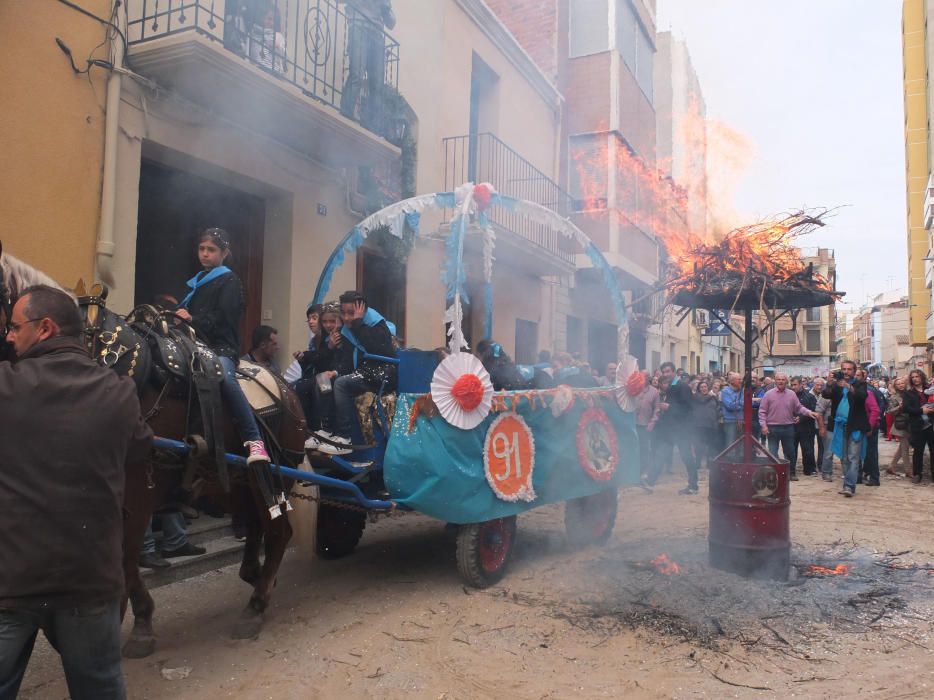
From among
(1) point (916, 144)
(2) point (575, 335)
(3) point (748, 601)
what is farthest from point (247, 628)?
(1) point (916, 144)

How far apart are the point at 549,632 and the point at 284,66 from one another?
6236 millimetres

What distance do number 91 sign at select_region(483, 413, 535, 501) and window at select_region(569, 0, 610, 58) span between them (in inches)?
498

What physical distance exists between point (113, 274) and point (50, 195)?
829 mm

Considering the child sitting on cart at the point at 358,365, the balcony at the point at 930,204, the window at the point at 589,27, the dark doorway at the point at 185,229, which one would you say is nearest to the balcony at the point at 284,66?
the dark doorway at the point at 185,229

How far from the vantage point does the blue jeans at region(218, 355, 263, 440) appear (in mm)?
4121

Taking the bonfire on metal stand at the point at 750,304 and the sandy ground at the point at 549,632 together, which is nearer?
the sandy ground at the point at 549,632

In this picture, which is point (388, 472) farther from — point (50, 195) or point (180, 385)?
point (50, 195)

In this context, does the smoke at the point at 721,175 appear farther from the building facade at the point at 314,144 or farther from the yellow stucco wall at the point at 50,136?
the yellow stucco wall at the point at 50,136

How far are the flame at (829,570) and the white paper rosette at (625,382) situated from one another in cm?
208

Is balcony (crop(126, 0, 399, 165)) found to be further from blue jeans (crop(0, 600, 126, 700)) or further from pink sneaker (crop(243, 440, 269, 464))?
blue jeans (crop(0, 600, 126, 700))

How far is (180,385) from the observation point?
383 centimetres

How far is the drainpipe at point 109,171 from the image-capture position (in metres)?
6.12

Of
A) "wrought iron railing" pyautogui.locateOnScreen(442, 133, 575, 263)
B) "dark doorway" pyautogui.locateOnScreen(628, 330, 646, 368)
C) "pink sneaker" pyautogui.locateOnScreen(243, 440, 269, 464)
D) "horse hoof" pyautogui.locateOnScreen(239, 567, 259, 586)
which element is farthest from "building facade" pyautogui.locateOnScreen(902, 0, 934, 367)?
"pink sneaker" pyautogui.locateOnScreen(243, 440, 269, 464)

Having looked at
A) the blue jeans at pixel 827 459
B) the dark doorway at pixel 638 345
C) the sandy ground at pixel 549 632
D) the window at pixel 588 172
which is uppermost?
the window at pixel 588 172
